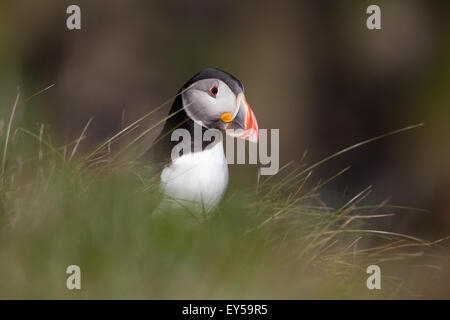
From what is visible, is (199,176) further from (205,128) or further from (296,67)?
(296,67)

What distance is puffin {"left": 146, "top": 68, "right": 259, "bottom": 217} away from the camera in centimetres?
319

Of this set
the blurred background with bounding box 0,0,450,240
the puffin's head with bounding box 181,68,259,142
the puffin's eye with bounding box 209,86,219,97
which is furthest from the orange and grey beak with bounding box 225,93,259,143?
the blurred background with bounding box 0,0,450,240

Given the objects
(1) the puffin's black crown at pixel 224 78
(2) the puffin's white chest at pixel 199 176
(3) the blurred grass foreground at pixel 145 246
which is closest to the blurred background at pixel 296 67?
(1) the puffin's black crown at pixel 224 78

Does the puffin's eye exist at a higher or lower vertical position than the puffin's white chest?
higher

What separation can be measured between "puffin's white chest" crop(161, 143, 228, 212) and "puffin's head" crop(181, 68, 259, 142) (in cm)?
17

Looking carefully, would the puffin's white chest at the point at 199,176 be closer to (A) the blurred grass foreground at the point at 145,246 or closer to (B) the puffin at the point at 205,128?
(B) the puffin at the point at 205,128

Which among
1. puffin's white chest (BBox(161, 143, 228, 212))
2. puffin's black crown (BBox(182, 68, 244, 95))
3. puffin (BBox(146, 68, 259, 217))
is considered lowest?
puffin's white chest (BBox(161, 143, 228, 212))

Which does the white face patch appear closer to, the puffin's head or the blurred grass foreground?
the puffin's head

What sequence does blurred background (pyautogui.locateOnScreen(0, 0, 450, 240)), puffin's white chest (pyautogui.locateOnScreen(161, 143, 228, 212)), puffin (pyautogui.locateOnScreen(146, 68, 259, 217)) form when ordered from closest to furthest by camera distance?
1. puffin's white chest (pyautogui.locateOnScreen(161, 143, 228, 212))
2. puffin (pyautogui.locateOnScreen(146, 68, 259, 217))
3. blurred background (pyautogui.locateOnScreen(0, 0, 450, 240))

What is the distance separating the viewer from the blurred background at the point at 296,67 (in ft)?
24.4

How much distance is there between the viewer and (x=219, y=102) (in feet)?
11.2

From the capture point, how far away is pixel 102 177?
259 centimetres

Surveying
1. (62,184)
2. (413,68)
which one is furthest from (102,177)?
(413,68)
